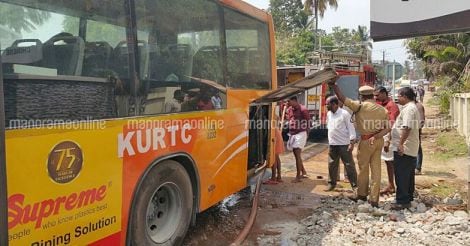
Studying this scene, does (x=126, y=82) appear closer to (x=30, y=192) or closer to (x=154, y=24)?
(x=154, y=24)

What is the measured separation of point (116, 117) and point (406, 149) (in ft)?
13.9

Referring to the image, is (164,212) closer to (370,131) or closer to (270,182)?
(370,131)

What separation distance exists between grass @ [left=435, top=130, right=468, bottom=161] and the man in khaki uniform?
18.2 ft

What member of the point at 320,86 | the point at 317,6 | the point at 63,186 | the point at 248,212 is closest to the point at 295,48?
the point at 317,6

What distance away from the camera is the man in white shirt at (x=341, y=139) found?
7.10 m

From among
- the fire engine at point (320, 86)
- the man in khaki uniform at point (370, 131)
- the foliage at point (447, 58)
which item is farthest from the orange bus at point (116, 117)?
the foliage at point (447, 58)

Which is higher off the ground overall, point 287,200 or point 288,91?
point 288,91

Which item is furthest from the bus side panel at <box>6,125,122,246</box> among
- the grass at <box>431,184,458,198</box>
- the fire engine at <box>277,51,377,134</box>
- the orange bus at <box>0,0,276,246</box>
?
the fire engine at <box>277,51,377,134</box>

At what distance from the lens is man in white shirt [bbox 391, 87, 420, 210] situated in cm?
582

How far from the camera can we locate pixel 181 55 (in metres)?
4.30

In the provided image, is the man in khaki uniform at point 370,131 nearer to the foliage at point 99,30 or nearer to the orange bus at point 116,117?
the orange bus at point 116,117

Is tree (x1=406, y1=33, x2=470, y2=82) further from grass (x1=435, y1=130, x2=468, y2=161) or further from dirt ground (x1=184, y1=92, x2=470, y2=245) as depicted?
dirt ground (x1=184, y1=92, x2=470, y2=245)

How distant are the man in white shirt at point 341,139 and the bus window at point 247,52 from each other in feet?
4.45

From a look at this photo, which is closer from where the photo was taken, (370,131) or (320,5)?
(370,131)
